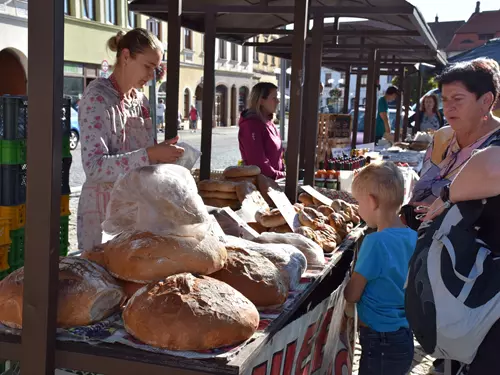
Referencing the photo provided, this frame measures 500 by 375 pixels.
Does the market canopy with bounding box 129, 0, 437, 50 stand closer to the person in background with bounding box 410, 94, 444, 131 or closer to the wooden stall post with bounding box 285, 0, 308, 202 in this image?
the wooden stall post with bounding box 285, 0, 308, 202

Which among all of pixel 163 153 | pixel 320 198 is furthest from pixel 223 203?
pixel 163 153

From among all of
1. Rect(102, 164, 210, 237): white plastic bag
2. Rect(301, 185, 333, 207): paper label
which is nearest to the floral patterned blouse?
Rect(102, 164, 210, 237): white plastic bag

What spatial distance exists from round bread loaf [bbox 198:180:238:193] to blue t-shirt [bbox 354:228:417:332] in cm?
123

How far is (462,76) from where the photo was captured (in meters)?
2.67

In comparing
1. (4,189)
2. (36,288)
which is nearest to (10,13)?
(4,189)

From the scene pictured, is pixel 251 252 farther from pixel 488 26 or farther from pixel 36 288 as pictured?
pixel 488 26

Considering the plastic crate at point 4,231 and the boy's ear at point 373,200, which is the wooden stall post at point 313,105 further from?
the plastic crate at point 4,231

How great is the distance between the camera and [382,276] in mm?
2508

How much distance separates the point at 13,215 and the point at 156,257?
117 cm

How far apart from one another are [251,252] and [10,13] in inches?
758

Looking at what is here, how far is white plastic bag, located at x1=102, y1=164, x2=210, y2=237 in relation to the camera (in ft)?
6.30

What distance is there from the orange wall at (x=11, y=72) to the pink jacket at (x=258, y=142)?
1669cm

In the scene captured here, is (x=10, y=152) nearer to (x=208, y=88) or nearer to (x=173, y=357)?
(x=173, y=357)

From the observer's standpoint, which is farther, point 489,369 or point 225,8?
point 225,8
